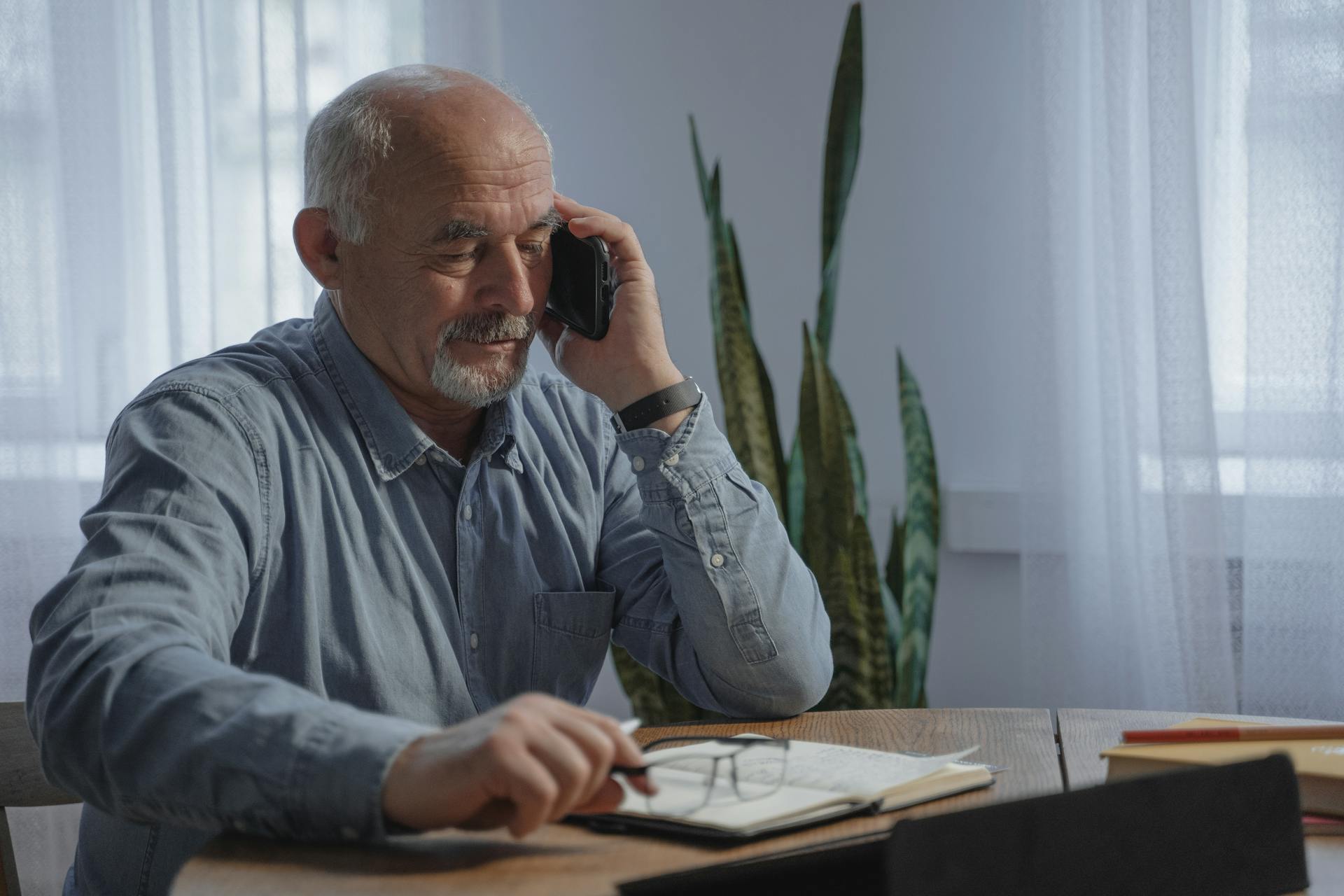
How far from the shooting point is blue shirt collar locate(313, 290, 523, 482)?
Result: 1266 mm

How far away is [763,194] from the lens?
2.74 metres

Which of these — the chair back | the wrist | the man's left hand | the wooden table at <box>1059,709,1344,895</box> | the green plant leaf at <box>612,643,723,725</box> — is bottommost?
the green plant leaf at <box>612,643,723,725</box>

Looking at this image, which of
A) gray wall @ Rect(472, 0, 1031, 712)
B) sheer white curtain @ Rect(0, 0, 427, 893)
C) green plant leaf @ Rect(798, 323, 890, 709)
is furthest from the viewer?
gray wall @ Rect(472, 0, 1031, 712)

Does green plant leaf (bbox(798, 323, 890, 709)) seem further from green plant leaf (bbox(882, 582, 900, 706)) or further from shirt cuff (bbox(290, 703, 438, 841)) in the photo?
shirt cuff (bbox(290, 703, 438, 841))

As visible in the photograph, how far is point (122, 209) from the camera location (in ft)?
8.11

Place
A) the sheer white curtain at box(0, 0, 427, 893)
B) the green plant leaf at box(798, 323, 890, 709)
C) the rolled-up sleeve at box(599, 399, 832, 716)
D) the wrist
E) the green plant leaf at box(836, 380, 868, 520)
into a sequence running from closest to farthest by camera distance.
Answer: the rolled-up sleeve at box(599, 399, 832, 716), the wrist, the green plant leaf at box(798, 323, 890, 709), the green plant leaf at box(836, 380, 868, 520), the sheer white curtain at box(0, 0, 427, 893)

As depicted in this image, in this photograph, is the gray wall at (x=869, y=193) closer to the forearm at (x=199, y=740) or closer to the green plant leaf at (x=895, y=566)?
the green plant leaf at (x=895, y=566)

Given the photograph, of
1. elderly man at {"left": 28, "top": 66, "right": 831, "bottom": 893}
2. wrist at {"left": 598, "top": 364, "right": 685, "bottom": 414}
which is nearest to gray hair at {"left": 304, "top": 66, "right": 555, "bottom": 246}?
elderly man at {"left": 28, "top": 66, "right": 831, "bottom": 893}

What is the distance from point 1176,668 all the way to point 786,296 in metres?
1.12

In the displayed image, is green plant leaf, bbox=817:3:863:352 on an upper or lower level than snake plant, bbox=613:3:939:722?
upper

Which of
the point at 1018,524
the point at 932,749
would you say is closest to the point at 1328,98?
the point at 1018,524

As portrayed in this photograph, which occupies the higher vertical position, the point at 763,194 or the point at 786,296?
the point at 763,194

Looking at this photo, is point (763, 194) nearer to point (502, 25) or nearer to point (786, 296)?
point (786, 296)

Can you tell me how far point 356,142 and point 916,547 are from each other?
1231mm
